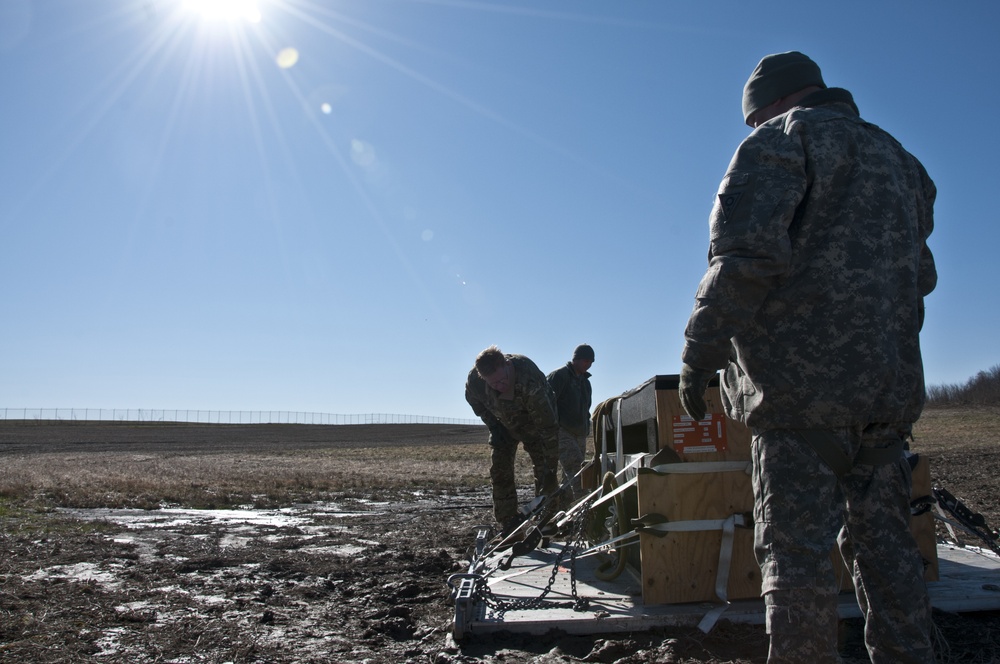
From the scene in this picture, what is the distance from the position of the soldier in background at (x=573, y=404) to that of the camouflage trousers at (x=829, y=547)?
5561mm

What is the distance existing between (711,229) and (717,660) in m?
1.65

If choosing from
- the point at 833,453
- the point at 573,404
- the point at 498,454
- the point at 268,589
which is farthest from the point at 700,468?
the point at 573,404

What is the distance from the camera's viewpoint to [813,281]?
249 centimetres

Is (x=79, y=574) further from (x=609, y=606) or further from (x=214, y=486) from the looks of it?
(x=214, y=486)

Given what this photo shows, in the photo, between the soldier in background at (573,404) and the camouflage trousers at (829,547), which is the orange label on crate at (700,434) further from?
the soldier in background at (573,404)

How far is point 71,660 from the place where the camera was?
329cm

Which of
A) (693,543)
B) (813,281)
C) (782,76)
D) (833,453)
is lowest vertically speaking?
(693,543)

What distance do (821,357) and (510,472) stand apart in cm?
431

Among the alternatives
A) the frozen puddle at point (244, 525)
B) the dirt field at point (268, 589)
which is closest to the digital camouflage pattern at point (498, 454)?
the dirt field at point (268, 589)

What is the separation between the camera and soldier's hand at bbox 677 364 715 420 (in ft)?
8.50

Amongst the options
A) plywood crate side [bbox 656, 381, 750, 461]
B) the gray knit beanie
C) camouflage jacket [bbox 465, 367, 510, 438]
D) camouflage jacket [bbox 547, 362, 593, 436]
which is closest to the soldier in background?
camouflage jacket [bbox 547, 362, 593, 436]

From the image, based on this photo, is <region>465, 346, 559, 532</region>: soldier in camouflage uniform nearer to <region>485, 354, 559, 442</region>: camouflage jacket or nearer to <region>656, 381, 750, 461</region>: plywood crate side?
<region>485, 354, 559, 442</region>: camouflage jacket

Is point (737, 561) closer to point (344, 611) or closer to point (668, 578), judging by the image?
point (668, 578)

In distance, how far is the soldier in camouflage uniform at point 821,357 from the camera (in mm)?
2373
